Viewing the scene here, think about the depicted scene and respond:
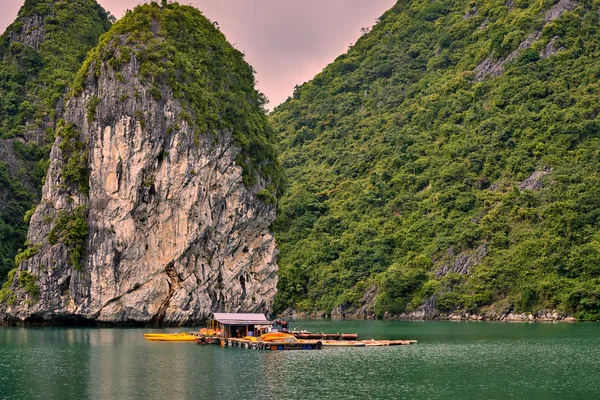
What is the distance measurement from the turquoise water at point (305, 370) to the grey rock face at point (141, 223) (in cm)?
1480

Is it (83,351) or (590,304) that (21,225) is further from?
(590,304)

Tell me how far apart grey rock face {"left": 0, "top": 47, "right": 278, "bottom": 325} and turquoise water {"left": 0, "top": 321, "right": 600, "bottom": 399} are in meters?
14.8

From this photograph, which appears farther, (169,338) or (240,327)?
(240,327)

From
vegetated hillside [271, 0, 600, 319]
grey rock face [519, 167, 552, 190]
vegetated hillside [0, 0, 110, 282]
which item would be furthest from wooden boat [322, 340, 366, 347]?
grey rock face [519, 167, 552, 190]

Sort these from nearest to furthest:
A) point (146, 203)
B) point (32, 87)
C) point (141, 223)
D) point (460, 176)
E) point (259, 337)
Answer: point (259, 337)
point (146, 203)
point (141, 223)
point (460, 176)
point (32, 87)

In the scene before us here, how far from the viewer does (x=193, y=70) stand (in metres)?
87.9

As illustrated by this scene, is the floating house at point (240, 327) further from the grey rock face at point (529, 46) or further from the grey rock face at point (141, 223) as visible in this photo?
the grey rock face at point (529, 46)

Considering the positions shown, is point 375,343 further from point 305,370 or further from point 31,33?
point 31,33

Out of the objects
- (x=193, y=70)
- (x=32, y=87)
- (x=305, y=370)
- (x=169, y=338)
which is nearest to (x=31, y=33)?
(x=32, y=87)

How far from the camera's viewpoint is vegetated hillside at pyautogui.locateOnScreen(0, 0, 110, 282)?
104812 millimetres

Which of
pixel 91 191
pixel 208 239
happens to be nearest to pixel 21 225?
pixel 91 191

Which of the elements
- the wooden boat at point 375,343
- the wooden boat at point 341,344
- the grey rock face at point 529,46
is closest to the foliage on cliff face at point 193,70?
the wooden boat at point 341,344

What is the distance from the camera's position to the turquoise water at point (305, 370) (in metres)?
38.1

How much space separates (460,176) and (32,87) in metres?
59.5
